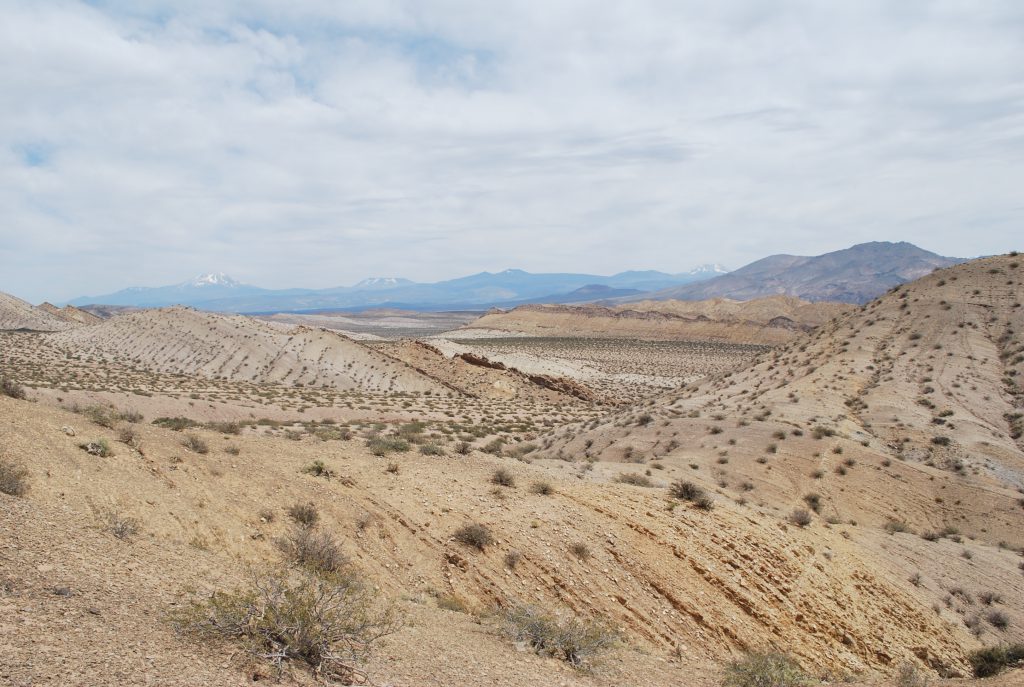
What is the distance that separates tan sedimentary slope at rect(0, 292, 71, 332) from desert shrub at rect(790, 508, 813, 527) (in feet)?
296

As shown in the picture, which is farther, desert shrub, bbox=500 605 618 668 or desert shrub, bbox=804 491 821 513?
desert shrub, bbox=804 491 821 513

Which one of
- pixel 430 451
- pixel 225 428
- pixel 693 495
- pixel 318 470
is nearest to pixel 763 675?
pixel 693 495

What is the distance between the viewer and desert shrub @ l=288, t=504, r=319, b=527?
428 inches

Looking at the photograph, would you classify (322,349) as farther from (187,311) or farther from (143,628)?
(143,628)

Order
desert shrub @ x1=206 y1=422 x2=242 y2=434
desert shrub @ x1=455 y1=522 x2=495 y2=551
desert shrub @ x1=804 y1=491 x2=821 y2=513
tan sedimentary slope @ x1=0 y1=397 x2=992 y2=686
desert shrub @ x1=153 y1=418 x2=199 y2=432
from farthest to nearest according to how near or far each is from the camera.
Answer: desert shrub @ x1=804 y1=491 x2=821 y2=513
desert shrub @ x1=206 y1=422 x2=242 y2=434
desert shrub @ x1=153 y1=418 x2=199 y2=432
desert shrub @ x1=455 y1=522 x2=495 y2=551
tan sedimentary slope @ x1=0 y1=397 x2=992 y2=686

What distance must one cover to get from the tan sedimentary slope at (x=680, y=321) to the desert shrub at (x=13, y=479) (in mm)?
114843

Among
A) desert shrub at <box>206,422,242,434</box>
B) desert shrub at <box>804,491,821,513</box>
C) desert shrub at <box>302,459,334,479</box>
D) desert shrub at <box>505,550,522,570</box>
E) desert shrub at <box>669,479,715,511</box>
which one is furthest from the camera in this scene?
desert shrub at <box>804,491,821,513</box>

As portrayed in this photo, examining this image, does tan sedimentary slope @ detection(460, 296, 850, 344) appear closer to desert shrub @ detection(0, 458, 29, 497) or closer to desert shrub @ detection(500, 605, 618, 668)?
desert shrub @ detection(500, 605, 618, 668)

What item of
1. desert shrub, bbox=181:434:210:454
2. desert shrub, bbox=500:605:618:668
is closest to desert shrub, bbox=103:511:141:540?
desert shrub, bbox=181:434:210:454

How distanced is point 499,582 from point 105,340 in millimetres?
61691

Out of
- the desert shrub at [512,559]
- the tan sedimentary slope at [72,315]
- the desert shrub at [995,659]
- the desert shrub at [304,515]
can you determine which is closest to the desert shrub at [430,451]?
the desert shrub at [304,515]

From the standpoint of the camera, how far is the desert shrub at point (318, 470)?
12893 millimetres

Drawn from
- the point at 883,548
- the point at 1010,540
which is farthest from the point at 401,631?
the point at 1010,540

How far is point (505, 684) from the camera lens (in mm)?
7254
